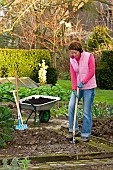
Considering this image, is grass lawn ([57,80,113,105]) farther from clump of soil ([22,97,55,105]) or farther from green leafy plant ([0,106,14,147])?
green leafy plant ([0,106,14,147])

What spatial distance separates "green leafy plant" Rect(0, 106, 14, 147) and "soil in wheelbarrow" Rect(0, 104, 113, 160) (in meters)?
0.11

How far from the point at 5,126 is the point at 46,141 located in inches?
26.1

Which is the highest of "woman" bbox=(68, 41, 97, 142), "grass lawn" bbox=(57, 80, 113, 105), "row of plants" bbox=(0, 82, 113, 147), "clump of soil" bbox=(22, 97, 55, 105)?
"woman" bbox=(68, 41, 97, 142)

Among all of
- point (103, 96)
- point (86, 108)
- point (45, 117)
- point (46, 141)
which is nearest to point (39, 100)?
point (45, 117)

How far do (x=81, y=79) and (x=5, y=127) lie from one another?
1.41 meters

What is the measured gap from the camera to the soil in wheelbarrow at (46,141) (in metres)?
6.52

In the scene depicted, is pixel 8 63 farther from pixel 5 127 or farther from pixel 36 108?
pixel 5 127

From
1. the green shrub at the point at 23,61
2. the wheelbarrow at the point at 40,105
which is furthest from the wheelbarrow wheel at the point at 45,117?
the green shrub at the point at 23,61

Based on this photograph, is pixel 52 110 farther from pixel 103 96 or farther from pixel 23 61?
pixel 23 61

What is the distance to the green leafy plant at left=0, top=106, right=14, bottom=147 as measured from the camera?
6.79 m

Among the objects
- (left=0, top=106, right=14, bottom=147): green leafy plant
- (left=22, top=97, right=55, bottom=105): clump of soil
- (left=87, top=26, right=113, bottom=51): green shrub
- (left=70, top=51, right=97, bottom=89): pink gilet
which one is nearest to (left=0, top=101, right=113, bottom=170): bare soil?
(left=0, top=106, right=14, bottom=147): green leafy plant

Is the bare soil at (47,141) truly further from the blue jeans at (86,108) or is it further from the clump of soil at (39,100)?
the clump of soil at (39,100)

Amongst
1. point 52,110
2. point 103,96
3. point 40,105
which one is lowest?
point 103,96

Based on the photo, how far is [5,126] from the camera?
22.7 ft
